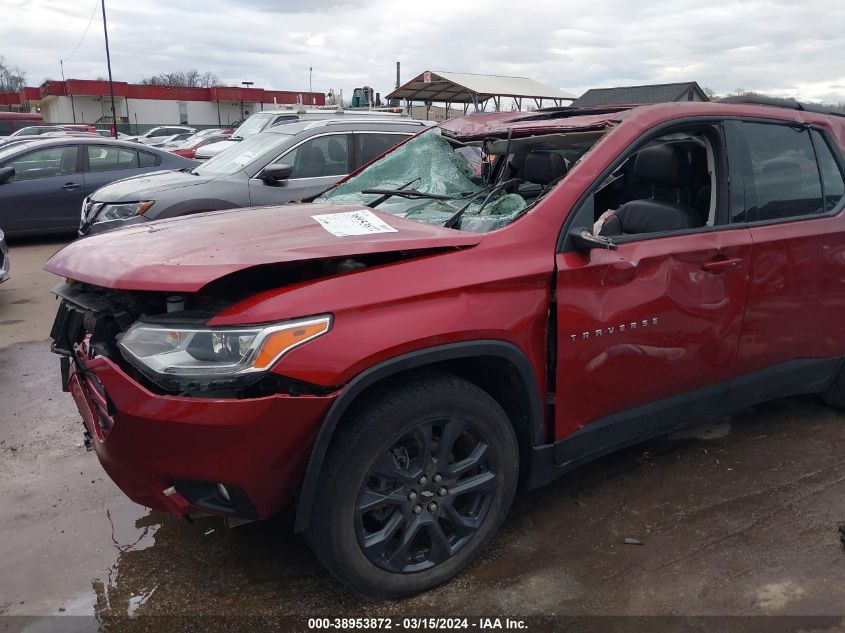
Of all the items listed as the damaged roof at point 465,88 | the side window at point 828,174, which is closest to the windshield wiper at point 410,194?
the side window at point 828,174

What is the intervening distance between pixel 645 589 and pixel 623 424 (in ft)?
2.19

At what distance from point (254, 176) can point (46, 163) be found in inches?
178

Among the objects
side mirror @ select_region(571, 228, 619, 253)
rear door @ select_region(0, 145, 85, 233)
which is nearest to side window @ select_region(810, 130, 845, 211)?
side mirror @ select_region(571, 228, 619, 253)

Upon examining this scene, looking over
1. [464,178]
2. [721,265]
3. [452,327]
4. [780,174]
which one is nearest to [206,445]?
[452,327]

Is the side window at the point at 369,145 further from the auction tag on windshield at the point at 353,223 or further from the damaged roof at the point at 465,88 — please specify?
the damaged roof at the point at 465,88

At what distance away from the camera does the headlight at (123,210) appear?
666 cm

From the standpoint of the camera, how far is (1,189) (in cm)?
926

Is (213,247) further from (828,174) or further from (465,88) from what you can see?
(465,88)

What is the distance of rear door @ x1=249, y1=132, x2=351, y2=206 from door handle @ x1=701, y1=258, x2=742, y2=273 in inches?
185

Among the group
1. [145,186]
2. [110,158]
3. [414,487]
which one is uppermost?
[110,158]

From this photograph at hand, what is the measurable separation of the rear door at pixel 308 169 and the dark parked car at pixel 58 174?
328cm

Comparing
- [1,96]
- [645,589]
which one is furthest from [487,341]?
[1,96]

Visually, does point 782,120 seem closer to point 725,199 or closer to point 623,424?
point 725,199

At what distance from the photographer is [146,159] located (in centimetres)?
1004
